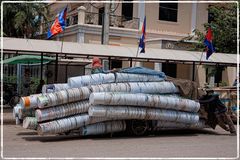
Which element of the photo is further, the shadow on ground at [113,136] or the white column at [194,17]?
the white column at [194,17]

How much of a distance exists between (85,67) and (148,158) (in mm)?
16187

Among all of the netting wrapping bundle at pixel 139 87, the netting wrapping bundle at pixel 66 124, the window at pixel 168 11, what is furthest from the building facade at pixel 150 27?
the netting wrapping bundle at pixel 66 124

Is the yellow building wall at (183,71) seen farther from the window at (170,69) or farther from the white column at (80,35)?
the white column at (80,35)

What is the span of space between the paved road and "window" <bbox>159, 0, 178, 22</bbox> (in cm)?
1873

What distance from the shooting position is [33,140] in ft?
34.8

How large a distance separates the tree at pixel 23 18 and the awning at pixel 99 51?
1635 cm

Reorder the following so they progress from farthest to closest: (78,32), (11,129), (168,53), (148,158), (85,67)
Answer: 1. (78,32)
2. (85,67)
3. (168,53)
4. (11,129)
5. (148,158)

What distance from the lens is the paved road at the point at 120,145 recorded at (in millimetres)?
8836

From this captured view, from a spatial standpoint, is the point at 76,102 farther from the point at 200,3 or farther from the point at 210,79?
the point at 200,3

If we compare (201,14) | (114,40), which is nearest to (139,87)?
(114,40)

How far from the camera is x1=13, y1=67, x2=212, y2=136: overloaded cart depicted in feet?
34.3

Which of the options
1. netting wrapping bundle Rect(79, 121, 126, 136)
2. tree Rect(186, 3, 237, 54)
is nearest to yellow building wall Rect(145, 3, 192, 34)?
tree Rect(186, 3, 237, 54)

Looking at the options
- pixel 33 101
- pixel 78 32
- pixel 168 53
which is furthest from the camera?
pixel 78 32

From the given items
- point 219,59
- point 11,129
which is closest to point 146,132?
point 11,129
